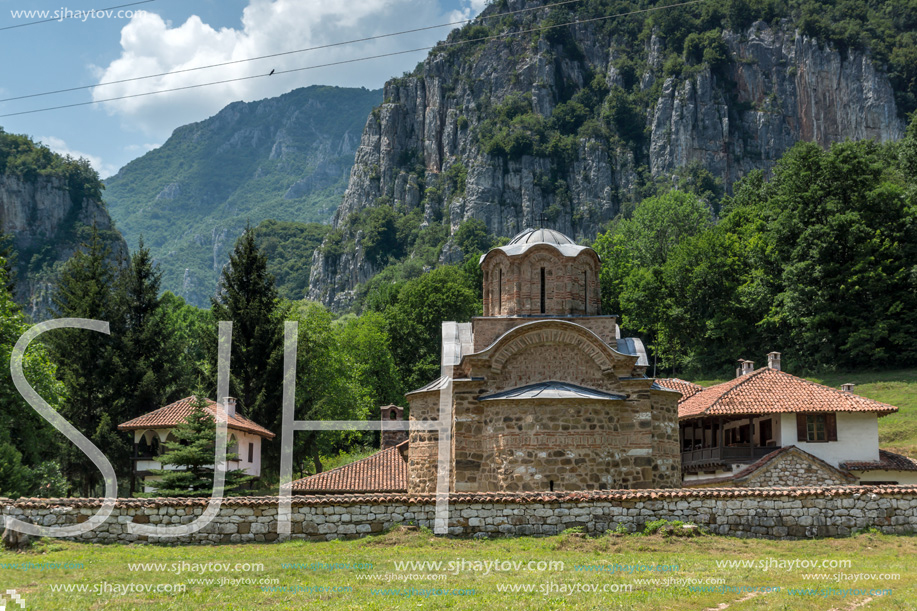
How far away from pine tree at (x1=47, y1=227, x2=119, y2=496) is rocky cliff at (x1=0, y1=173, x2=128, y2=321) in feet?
174

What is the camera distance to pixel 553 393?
63.4 ft

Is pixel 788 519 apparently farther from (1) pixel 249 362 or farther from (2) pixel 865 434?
(1) pixel 249 362

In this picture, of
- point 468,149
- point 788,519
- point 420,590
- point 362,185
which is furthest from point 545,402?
point 362,185

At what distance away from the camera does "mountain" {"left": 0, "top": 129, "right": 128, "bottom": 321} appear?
84.9m

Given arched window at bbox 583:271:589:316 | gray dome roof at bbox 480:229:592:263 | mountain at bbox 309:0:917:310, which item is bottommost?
arched window at bbox 583:271:589:316

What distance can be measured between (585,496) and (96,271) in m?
25.5

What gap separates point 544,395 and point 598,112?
10556 cm

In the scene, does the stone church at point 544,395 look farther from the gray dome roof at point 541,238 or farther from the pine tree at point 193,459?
the pine tree at point 193,459

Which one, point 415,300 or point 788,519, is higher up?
point 415,300

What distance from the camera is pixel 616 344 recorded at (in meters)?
22.0

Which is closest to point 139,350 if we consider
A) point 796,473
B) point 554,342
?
point 554,342

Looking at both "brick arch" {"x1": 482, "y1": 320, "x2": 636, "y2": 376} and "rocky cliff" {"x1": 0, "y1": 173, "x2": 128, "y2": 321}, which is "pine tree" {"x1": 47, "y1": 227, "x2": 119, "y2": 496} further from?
"rocky cliff" {"x1": 0, "y1": 173, "x2": 128, "y2": 321}

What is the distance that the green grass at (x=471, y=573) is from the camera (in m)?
10.6

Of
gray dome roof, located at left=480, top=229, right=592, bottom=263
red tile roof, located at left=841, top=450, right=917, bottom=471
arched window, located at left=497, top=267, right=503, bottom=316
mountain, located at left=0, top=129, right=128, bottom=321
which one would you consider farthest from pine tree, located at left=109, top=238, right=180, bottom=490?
mountain, located at left=0, top=129, right=128, bottom=321
